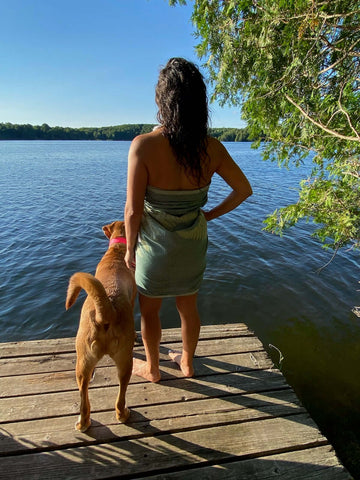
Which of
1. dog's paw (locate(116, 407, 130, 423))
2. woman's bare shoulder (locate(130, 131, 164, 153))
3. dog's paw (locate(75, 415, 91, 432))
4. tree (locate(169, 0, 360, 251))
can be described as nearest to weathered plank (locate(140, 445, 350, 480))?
dog's paw (locate(116, 407, 130, 423))

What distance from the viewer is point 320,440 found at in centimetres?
216

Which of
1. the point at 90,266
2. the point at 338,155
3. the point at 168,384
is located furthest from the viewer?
the point at 90,266

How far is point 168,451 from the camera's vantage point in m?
2.02

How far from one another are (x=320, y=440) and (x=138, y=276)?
1.90 metres

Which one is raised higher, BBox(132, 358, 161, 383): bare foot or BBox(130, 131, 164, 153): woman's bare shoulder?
BBox(130, 131, 164, 153): woman's bare shoulder

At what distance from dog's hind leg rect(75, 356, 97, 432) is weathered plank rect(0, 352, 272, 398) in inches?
16.5

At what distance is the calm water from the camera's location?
4020 mm

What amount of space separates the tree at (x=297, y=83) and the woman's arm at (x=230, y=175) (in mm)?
1595

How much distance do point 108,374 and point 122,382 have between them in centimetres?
65

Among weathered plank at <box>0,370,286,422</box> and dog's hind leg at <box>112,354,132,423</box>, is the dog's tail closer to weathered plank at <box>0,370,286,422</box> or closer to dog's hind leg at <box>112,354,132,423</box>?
dog's hind leg at <box>112,354,132,423</box>

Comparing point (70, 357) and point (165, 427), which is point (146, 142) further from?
point (70, 357)

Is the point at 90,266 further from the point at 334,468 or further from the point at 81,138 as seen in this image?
the point at 81,138

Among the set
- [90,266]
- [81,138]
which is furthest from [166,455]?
[81,138]

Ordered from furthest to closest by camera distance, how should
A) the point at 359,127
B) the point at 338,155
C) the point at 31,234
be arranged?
1. the point at 31,234
2. the point at 338,155
3. the point at 359,127
